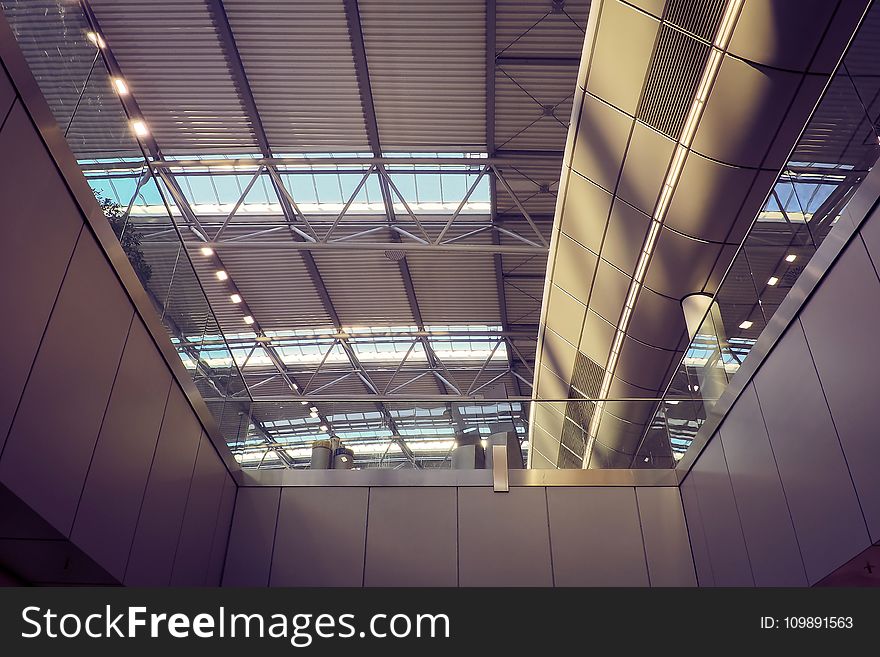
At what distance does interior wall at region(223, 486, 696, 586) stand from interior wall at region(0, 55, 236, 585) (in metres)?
2.38

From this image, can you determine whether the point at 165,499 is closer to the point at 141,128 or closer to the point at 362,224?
the point at 141,128

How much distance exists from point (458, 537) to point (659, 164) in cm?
633

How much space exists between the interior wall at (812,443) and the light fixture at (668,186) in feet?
11.4

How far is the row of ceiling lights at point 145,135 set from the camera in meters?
6.73

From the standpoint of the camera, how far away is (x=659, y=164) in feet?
34.5

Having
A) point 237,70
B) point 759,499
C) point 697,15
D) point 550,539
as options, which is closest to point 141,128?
point 237,70

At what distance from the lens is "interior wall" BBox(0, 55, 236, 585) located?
5105 mm

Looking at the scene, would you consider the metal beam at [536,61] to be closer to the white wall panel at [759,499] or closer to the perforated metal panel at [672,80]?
the perforated metal panel at [672,80]

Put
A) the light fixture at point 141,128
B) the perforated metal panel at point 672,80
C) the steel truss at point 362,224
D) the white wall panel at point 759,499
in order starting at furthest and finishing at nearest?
the steel truss at point 362,224 < the light fixture at point 141,128 < the perforated metal panel at point 672,80 < the white wall panel at point 759,499

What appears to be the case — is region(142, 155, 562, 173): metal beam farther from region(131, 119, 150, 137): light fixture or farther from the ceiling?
region(131, 119, 150, 137): light fixture

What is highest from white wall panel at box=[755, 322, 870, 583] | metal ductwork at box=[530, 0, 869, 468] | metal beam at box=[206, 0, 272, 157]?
metal beam at box=[206, 0, 272, 157]

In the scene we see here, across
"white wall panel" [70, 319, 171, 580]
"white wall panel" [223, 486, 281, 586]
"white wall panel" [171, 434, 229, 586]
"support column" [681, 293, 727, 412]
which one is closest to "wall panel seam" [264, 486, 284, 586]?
"white wall panel" [223, 486, 281, 586]

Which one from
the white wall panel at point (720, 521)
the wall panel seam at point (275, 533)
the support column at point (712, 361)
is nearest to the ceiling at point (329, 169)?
the wall panel seam at point (275, 533)

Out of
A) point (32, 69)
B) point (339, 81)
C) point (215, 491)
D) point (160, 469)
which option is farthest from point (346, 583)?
point (339, 81)
